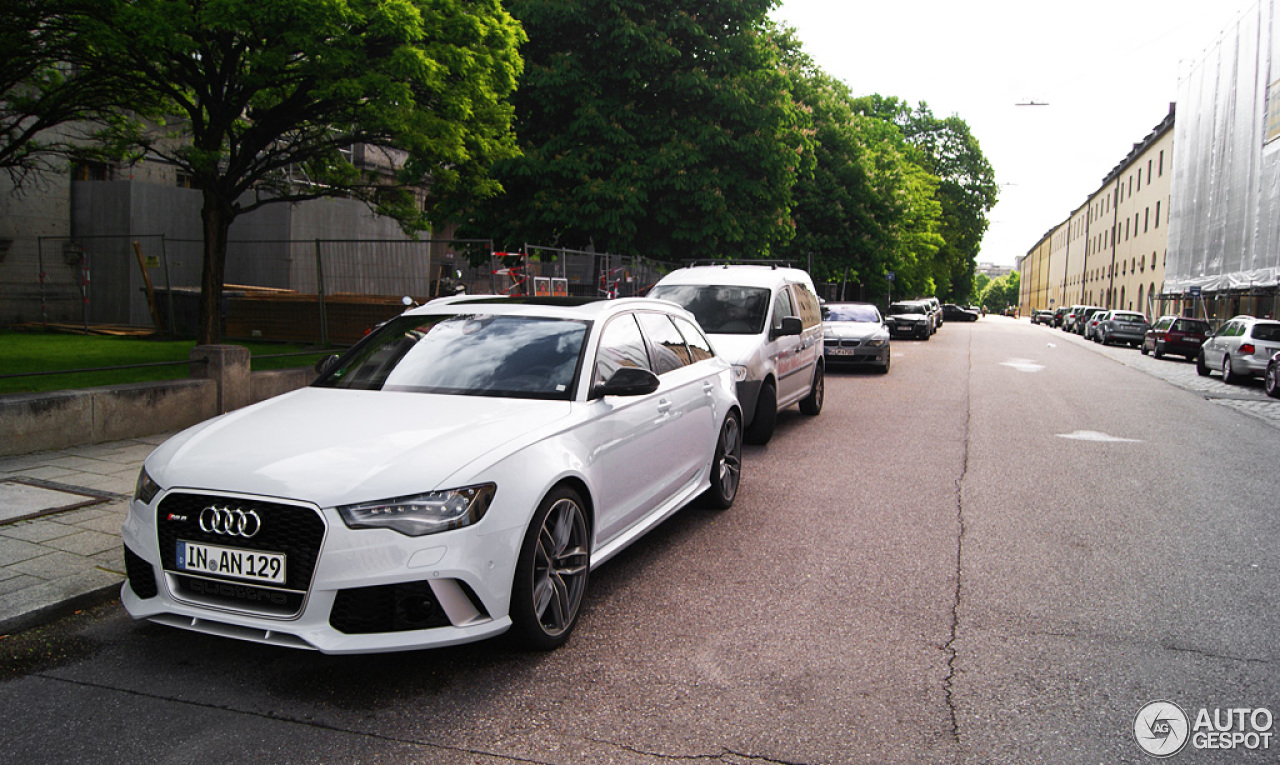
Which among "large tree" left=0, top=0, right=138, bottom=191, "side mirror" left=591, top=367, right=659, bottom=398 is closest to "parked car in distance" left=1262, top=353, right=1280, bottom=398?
"side mirror" left=591, top=367, right=659, bottom=398

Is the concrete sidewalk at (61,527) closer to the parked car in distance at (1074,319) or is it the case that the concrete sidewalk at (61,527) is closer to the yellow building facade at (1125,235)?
the parked car in distance at (1074,319)

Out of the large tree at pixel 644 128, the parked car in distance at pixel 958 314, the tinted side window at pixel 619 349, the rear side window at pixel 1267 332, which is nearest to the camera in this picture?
the tinted side window at pixel 619 349

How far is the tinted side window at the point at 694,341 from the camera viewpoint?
21.4 feet

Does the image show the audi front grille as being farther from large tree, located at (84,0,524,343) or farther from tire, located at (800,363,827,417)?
tire, located at (800,363,827,417)

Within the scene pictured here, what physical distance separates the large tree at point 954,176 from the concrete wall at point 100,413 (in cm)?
6522

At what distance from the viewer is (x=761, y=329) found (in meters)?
10.1

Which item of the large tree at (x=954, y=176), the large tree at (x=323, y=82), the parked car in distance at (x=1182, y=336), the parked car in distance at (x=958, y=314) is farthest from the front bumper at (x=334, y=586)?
the parked car in distance at (x=958, y=314)

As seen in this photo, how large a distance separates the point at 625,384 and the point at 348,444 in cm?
145

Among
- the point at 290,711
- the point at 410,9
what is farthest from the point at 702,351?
the point at 410,9

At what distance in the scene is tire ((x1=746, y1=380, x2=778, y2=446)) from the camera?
9.62 metres

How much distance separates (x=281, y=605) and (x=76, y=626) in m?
1.54

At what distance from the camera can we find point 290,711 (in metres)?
3.41

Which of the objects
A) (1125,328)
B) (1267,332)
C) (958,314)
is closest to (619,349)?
(1267,332)

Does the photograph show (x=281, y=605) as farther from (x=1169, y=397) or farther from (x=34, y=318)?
(x=34, y=318)
